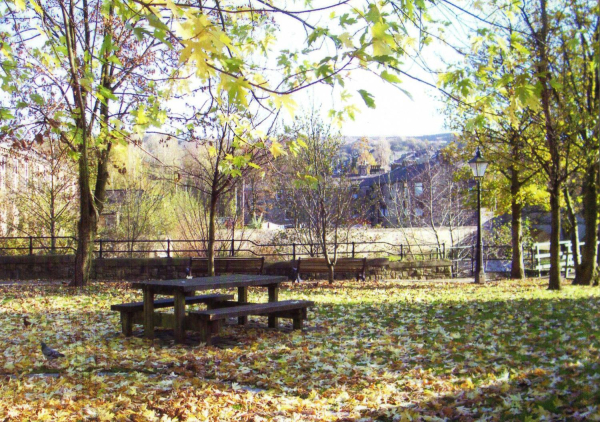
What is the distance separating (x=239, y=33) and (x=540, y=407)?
4.60 metres

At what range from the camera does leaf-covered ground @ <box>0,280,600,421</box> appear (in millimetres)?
4344

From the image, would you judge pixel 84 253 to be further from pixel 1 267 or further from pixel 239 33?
pixel 239 33

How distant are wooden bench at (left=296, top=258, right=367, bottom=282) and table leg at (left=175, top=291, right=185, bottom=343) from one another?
373 inches

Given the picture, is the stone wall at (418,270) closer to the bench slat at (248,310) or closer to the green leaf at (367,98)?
the bench slat at (248,310)

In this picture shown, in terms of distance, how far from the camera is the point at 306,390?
507 centimetres

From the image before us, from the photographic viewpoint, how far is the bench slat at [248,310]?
7082 mm

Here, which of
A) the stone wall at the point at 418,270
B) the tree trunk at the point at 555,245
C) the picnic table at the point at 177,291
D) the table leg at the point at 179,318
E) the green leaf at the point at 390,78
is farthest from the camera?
the stone wall at the point at 418,270

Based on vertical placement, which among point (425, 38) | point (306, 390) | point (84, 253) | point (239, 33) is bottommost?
point (306, 390)

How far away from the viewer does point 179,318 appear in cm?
734

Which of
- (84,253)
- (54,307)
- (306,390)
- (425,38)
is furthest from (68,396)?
(84,253)

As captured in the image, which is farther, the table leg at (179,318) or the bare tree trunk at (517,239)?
the bare tree trunk at (517,239)

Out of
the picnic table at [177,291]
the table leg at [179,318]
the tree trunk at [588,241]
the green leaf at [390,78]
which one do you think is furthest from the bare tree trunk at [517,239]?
the green leaf at [390,78]

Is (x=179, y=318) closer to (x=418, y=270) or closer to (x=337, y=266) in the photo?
(x=337, y=266)

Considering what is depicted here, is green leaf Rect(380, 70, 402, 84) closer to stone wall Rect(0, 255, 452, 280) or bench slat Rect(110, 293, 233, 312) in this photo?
bench slat Rect(110, 293, 233, 312)
